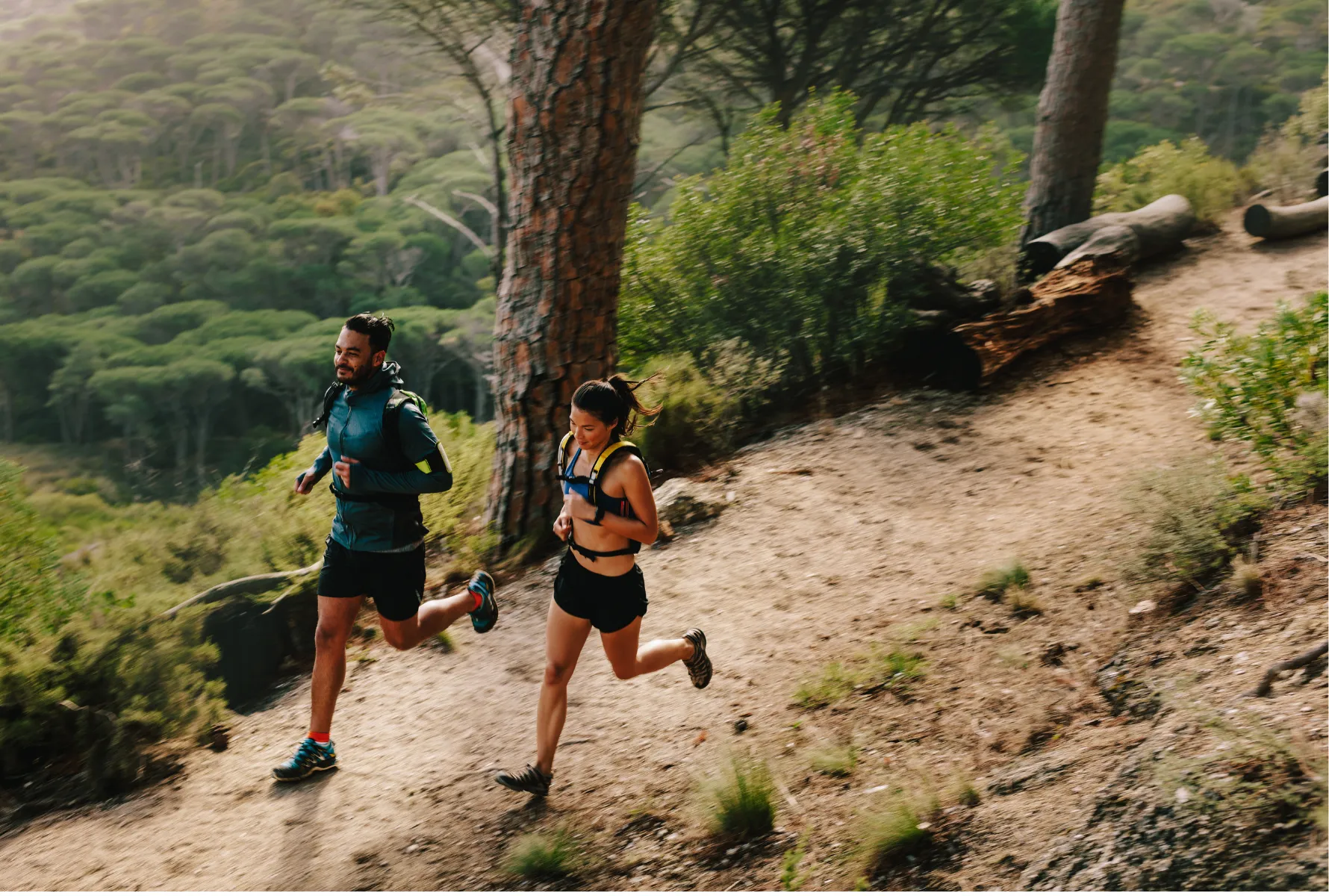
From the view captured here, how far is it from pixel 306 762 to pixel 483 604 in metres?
1.12

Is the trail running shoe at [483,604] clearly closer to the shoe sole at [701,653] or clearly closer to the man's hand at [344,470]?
the man's hand at [344,470]

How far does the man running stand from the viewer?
436 centimetres

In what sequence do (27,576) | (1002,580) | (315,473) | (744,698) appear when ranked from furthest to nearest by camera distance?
(27,576) < (1002,580) < (744,698) < (315,473)

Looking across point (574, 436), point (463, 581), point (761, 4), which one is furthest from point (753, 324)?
point (761, 4)

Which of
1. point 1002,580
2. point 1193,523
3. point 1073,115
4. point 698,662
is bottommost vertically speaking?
point 698,662

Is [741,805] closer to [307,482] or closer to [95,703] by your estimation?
[307,482]

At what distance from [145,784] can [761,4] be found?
16.5 m

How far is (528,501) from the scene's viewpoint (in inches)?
281

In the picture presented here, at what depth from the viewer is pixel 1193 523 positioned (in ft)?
14.9

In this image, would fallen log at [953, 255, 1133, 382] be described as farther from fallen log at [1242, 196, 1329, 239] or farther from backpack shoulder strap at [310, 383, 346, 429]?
backpack shoulder strap at [310, 383, 346, 429]

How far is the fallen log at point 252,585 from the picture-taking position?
6781 mm

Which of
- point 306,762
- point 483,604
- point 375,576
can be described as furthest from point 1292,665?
point 306,762

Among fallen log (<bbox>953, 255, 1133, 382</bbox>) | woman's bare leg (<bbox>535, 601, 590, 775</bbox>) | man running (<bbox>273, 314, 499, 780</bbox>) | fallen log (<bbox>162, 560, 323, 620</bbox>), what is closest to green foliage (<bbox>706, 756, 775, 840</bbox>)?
woman's bare leg (<bbox>535, 601, 590, 775</bbox>)

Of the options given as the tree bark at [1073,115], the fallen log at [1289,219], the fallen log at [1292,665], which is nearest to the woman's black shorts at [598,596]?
the fallen log at [1292,665]
